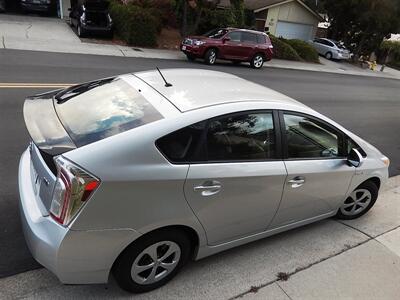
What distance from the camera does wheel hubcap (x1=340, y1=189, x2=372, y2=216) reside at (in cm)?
466

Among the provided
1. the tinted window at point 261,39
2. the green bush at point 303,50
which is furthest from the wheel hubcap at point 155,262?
the green bush at point 303,50

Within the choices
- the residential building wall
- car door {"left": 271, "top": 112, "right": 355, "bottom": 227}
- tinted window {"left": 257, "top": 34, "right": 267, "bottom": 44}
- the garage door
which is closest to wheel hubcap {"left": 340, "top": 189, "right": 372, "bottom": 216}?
car door {"left": 271, "top": 112, "right": 355, "bottom": 227}

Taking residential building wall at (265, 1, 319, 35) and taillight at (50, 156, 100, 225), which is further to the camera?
residential building wall at (265, 1, 319, 35)

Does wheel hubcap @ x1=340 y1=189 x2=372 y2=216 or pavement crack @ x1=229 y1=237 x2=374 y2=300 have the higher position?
wheel hubcap @ x1=340 y1=189 x2=372 y2=216

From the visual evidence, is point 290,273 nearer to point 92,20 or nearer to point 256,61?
point 256,61

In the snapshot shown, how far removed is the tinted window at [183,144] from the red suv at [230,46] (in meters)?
15.3

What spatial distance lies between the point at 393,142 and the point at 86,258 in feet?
27.4

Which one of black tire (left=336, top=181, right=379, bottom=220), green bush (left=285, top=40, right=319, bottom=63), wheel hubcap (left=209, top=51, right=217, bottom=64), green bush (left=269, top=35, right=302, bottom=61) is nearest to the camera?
black tire (left=336, top=181, right=379, bottom=220)

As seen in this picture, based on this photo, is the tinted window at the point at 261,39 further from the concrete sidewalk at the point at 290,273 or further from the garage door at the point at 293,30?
the concrete sidewalk at the point at 290,273

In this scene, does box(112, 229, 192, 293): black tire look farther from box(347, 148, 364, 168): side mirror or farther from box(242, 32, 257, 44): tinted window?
box(242, 32, 257, 44): tinted window

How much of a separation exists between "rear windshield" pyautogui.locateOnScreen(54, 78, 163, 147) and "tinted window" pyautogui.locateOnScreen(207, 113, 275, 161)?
50 centimetres

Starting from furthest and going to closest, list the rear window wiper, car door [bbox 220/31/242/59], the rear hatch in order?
1. car door [bbox 220/31/242/59]
2. the rear window wiper
3. the rear hatch

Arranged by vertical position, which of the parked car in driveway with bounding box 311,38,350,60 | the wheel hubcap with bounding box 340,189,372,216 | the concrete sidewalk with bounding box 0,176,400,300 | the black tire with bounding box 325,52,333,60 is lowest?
the black tire with bounding box 325,52,333,60

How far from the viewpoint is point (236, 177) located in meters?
3.24
